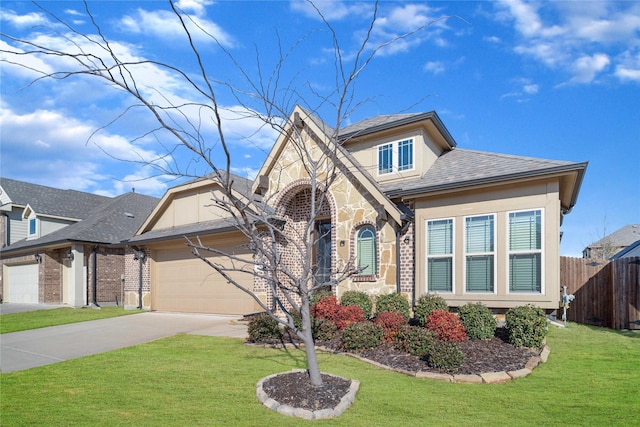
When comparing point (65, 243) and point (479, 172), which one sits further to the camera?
point (65, 243)

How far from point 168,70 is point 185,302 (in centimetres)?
1338

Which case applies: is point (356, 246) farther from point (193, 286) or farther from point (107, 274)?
point (107, 274)

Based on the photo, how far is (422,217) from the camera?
11.5m

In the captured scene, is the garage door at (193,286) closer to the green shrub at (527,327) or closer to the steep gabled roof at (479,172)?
the steep gabled roof at (479,172)

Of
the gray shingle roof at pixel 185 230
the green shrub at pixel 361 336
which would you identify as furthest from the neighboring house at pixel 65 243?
the green shrub at pixel 361 336

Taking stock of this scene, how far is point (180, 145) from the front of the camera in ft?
18.8

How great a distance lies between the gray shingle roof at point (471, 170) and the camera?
9828 millimetres

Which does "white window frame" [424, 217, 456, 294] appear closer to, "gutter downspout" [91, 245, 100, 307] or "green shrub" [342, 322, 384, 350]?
"green shrub" [342, 322, 384, 350]

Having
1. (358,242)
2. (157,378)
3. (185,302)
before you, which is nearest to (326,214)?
(358,242)

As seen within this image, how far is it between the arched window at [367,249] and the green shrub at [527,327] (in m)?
4.26

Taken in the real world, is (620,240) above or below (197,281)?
above

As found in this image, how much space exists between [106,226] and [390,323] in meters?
19.2

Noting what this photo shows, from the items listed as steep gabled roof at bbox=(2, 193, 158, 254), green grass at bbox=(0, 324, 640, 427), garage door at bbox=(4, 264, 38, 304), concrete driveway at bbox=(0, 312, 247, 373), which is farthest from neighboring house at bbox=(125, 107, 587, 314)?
garage door at bbox=(4, 264, 38, 304)

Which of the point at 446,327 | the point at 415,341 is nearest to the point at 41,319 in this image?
the point at 415,341
